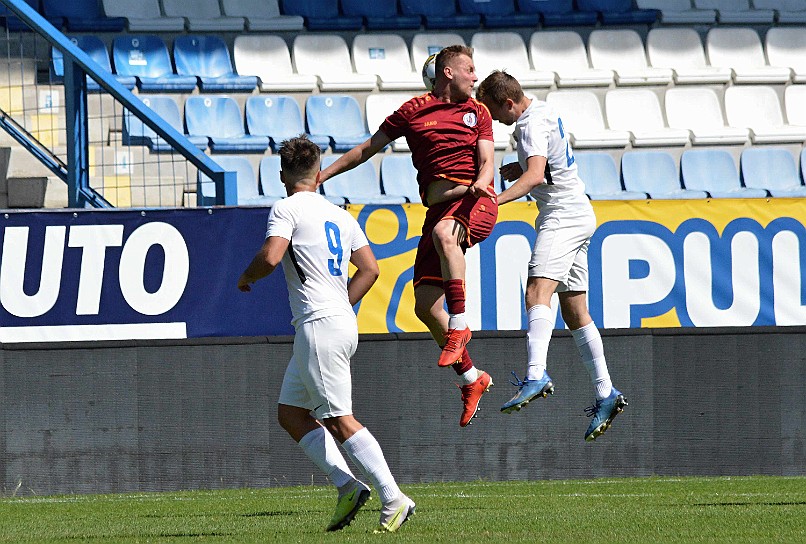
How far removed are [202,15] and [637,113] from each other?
17.5ft

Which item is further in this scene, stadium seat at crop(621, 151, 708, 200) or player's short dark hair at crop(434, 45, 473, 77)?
stadium seat at crop(621, 151, 708, 200)

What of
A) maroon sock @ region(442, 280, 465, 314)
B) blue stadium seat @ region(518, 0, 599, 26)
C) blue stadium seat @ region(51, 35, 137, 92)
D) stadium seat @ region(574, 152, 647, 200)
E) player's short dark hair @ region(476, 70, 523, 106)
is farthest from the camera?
blue stadium seat @ region(518, 0, 599, 26)

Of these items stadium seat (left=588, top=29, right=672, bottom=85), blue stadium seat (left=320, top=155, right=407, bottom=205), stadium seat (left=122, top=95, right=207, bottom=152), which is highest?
stadium seat (left=588, top=29, right=672, bottom=85)

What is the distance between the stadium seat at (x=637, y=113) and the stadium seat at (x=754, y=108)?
0.91m

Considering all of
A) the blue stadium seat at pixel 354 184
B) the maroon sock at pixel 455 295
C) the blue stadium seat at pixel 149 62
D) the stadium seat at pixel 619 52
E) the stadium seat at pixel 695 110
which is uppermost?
the stadium seat at pixel 619 52

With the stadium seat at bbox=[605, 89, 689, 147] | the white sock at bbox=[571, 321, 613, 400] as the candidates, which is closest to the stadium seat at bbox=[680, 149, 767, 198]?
the stadium seat at bbox=[605, 89, 689, 147]

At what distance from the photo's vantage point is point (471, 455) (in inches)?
389

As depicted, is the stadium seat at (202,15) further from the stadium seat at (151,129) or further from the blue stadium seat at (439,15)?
the blue stadium seat at (439,15)

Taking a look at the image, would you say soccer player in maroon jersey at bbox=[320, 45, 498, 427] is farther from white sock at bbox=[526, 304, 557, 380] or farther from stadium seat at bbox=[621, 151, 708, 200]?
stadium seat at bbox=[621, 151, 708, 200]

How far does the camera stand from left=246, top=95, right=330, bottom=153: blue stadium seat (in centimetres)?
1437

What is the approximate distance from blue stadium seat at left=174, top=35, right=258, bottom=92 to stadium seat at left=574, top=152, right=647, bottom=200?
3.78 meters

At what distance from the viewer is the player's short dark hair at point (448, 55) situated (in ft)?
24.2

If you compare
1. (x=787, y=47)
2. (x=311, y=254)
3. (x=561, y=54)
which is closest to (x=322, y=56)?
(x=561, y=54)

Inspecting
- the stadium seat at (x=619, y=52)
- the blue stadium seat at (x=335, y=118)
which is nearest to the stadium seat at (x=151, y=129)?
the blue stadium seat at (x=335, y=118)
